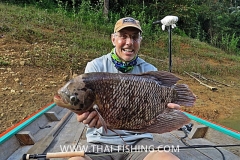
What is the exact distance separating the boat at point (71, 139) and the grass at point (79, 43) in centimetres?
415

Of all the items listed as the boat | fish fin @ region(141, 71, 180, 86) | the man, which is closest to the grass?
the boat

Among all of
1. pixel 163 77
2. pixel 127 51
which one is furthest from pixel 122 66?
pixel 163 77

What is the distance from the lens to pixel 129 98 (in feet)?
6.12

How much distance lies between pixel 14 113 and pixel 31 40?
4481 mm

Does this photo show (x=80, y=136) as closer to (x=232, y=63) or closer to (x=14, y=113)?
(x=14, y=113)

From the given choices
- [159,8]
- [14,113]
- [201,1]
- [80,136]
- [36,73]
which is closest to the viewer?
[80,136]

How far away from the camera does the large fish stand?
176 cm

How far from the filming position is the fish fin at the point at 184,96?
1.97m

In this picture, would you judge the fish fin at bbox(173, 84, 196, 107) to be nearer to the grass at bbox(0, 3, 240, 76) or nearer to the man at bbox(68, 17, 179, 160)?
the man at bbox(68, 17, 179, 160)

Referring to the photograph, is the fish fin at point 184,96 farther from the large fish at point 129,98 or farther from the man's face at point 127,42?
the man's face at point 127,42

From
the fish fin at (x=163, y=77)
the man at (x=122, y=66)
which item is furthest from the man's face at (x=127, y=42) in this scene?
the fish fin at (x=163, y=77)

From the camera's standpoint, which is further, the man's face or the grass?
the grass

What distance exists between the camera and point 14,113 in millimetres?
5551

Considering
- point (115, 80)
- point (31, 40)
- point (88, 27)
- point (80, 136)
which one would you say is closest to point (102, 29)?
point (88, 27)
